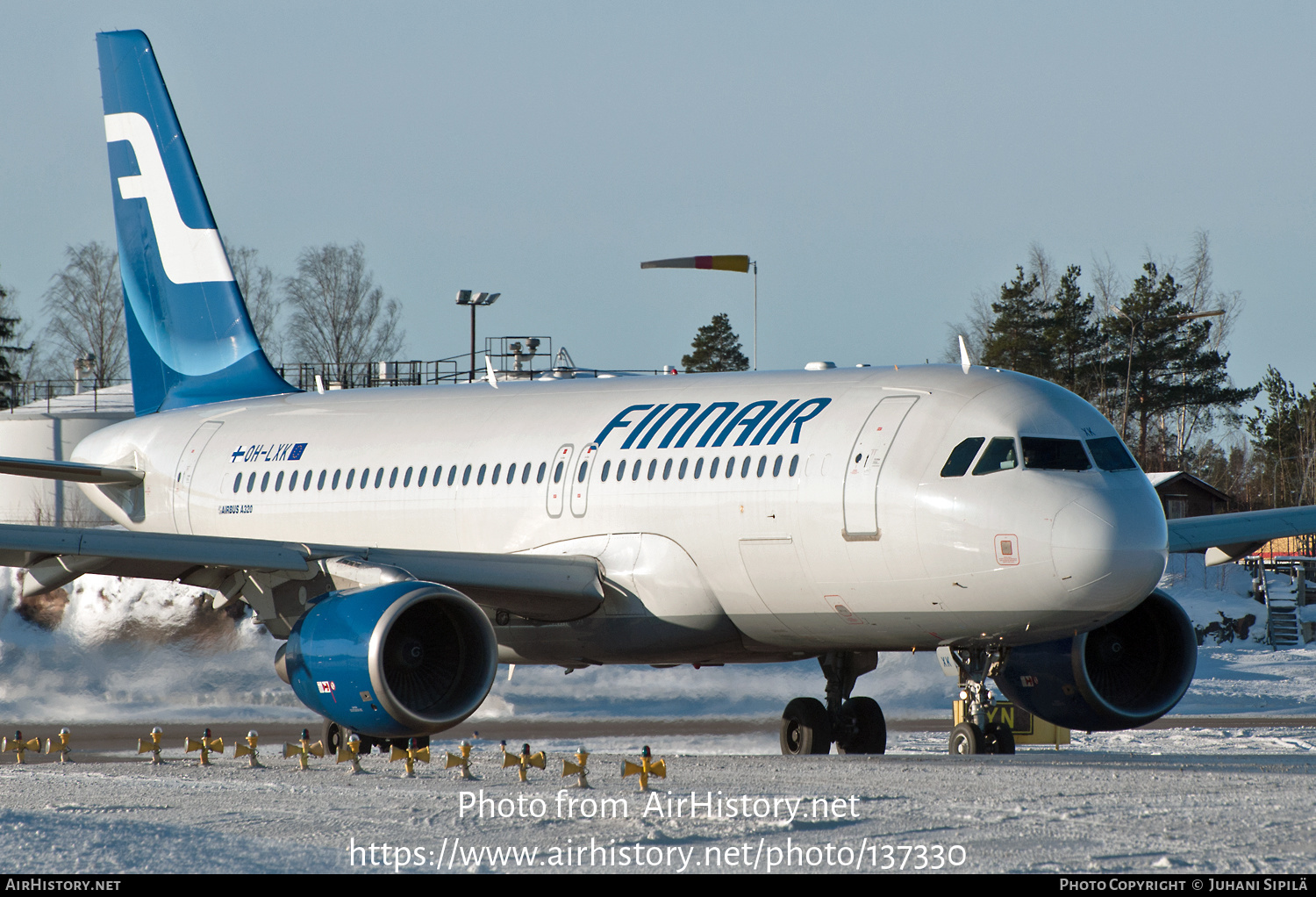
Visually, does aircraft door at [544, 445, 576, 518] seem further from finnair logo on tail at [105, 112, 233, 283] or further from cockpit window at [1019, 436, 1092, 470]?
finnair logo on tail at [105, 112, 233, 283]

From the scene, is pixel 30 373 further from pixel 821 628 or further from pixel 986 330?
pixel 821 628

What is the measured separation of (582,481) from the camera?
661 inches

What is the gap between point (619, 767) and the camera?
14.2 metres

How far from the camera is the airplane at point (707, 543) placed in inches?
552

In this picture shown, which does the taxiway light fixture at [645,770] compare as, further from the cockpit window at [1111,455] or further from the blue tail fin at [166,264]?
the blue tail fin at [166,264]

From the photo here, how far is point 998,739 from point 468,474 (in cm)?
638

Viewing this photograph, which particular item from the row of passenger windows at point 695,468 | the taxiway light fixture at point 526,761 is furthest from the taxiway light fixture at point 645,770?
the row of passenger windows at point 695,468

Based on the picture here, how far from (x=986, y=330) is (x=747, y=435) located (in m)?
53.4

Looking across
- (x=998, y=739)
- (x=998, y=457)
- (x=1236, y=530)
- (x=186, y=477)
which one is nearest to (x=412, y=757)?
(x=998, y=739)

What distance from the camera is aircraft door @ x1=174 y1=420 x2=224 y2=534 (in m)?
21.0

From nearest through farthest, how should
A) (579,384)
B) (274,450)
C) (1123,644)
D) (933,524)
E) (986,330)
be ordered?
(933,524) < (1123,644) < (579,384) < (274,450) < (986,330)
